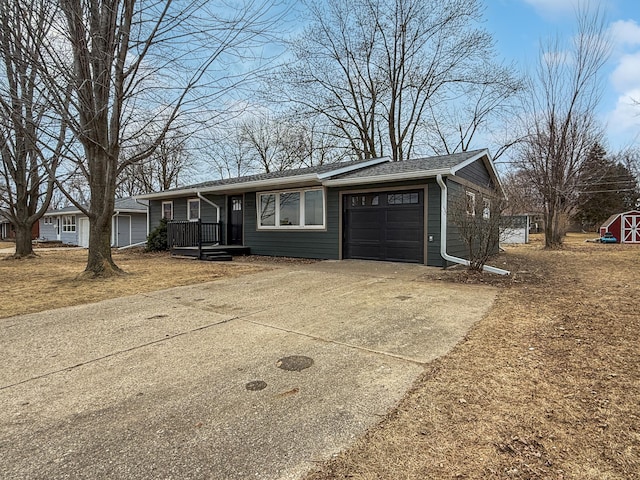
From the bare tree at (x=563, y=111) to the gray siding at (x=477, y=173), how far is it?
22.4 ft

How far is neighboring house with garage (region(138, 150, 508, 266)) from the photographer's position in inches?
359

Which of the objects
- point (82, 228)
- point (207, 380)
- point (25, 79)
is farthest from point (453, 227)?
point (82, 228)

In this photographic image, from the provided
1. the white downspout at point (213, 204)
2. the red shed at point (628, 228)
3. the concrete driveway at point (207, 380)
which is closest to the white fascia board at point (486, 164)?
the concrete driveway at point (207, 380)

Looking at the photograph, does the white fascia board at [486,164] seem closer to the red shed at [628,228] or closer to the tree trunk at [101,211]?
the tree trunk at [101,211]

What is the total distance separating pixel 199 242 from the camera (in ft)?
38.2

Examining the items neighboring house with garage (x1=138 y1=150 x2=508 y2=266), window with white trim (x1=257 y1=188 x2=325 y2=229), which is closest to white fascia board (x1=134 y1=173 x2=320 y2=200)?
neighboring house with garage (x1=138 y1=150 x2=508 y2=266)

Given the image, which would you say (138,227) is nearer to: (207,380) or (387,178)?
(387,178)

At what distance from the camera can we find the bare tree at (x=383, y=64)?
1942 cm

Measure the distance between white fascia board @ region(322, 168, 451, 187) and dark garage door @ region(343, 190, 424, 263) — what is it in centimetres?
55

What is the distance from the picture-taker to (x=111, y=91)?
7.66 m

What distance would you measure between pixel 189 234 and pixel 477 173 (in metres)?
10.0

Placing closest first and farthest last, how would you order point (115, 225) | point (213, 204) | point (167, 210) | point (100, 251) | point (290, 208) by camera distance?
point (100, 251), point (290, 208), point (213, 204), point (167, 210), point (115, 225)

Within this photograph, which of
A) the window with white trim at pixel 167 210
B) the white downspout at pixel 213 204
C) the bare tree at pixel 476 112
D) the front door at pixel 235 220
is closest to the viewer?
the front door at pixel 235 220

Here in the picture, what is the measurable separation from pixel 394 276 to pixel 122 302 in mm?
5208
